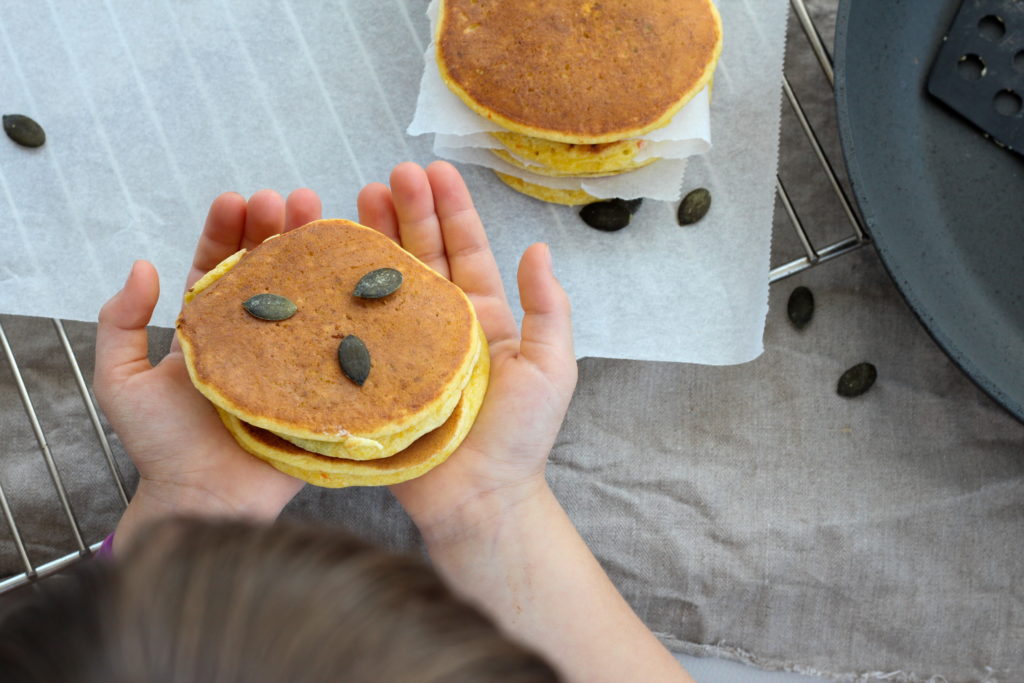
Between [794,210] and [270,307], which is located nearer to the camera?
[270,307]

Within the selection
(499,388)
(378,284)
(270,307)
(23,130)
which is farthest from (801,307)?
(23,130)


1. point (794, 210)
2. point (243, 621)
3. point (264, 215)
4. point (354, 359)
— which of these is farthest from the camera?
point (794, 210)

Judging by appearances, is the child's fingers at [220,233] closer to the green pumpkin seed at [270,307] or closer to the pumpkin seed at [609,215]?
the green pumpkin seed at [270,307]

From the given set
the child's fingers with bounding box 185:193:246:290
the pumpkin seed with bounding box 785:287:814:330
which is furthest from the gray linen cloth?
the child's fingers with bounding box 185:193:246:290

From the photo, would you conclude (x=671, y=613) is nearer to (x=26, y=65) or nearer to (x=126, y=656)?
(x=126, y=656)

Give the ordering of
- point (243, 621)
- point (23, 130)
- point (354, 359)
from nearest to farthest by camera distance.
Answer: point (243, 621), point (354, 359), point (23, 130)

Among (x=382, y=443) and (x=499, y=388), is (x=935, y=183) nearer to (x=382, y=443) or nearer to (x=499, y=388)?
(x=499, y=388)
